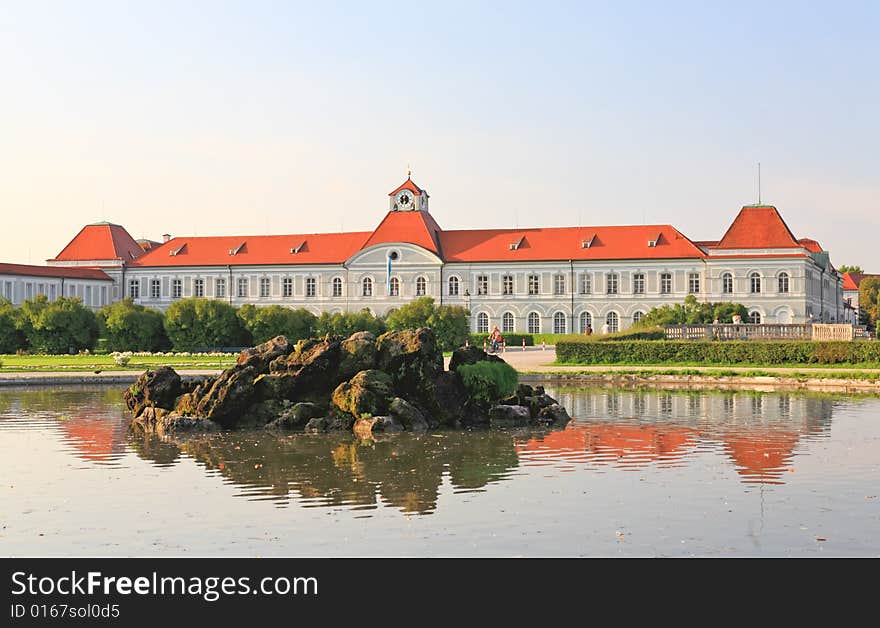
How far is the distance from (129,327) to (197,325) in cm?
358

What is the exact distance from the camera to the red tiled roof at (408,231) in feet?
278

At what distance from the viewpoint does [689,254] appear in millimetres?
79438

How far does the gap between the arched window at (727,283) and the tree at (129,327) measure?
40476 millimetres

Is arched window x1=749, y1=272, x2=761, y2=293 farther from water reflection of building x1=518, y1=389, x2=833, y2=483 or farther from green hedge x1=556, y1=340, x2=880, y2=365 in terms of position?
water reflection of building x1=518, y1=389, x2=833, y2=483

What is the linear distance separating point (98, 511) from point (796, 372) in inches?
1105

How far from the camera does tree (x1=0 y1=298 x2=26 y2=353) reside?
58250mm

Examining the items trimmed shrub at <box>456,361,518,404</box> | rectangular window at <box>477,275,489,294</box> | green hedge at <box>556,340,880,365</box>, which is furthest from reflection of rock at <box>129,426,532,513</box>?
rectangular window at <box>477,275,489,294</box>

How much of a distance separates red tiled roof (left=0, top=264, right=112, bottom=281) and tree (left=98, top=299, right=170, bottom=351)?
24.6 meters

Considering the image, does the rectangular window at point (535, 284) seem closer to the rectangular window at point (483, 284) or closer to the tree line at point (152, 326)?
the rectangular window at point (483, 284)

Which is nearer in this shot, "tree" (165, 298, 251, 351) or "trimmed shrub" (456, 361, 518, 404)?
"trimmed shrub" (456, 361, 518, 404)

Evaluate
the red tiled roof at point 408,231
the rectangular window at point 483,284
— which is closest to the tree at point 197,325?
the red tiled roof at point 408,231

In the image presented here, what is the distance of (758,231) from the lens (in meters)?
78.8

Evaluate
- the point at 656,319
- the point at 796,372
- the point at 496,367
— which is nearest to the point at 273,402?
the point at 496,367
